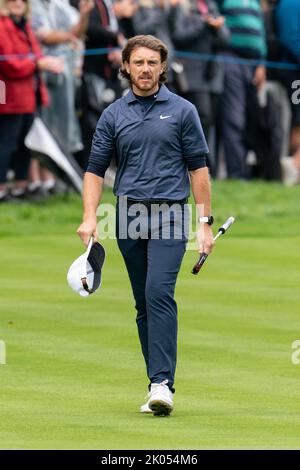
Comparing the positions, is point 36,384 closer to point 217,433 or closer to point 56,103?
point 217,433

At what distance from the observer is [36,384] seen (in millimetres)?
11258

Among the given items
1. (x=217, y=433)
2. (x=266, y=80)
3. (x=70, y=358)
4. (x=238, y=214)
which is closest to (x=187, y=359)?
(x=70, y=358)

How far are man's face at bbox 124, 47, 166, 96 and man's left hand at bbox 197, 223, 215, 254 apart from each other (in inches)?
32.6

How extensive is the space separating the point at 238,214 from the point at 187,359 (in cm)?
1013

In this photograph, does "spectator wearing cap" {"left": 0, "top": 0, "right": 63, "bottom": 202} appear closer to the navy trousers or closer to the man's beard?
the man's beard

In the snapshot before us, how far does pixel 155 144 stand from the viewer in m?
10.5

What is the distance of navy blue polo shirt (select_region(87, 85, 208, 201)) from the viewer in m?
10.5

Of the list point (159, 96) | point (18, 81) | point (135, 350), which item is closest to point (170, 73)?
point (18, 81)

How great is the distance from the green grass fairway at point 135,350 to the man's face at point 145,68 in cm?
181

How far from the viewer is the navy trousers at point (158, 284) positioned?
10.4m

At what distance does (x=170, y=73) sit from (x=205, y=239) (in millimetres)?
13840

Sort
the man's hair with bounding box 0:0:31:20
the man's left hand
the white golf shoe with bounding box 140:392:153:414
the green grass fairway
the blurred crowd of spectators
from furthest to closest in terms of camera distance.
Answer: the blurred crowd of spectators
the man's hair with bounding box 0:0:31:20
the man's left hand
the white golf shoe with bounding box 140:392:153:414
the green grass fairway

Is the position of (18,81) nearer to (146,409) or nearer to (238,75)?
(238,75)

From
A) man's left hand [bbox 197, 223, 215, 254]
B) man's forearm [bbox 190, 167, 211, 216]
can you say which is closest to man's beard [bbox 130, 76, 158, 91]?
man's forearm [bbox 190, 167, 211, 216]
